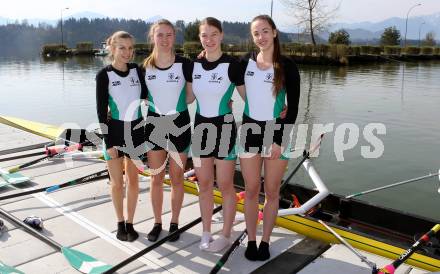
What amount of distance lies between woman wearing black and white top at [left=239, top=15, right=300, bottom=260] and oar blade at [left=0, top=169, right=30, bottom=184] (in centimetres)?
358

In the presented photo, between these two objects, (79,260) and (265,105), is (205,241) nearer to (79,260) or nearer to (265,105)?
(79,260)

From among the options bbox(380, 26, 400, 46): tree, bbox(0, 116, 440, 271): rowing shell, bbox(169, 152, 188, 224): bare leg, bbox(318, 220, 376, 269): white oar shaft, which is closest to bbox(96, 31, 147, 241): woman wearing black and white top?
bbox(169, 152, 188, 224): bare leg

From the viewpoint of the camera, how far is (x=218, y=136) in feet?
11.2

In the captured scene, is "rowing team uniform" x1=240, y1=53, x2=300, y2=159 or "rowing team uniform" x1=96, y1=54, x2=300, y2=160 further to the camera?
"rowing team uniform" x1=96, y1=54, x2=300, y2=160

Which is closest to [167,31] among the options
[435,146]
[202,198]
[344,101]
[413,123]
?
[202,198]

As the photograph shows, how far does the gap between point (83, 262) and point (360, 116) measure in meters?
14.1

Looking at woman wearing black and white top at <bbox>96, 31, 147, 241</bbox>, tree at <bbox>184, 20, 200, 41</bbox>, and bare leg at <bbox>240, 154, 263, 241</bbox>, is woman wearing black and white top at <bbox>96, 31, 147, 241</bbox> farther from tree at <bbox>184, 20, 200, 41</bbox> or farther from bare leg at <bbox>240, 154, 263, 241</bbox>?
tree at <bbox>184, 20, 200, 41</bbox>

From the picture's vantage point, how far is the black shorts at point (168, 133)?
3609 mm

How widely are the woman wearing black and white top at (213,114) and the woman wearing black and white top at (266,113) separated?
12cm

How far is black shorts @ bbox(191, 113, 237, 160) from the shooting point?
133 inches

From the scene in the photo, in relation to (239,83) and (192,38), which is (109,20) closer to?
(192,38)

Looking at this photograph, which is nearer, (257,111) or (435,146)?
(257,111)

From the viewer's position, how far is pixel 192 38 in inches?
2351

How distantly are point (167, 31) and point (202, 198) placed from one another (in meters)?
1.45
